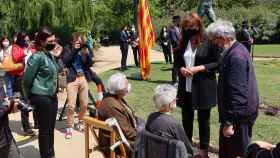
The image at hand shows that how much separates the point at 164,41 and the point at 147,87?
6512 millimetres

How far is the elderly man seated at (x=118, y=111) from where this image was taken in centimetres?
514

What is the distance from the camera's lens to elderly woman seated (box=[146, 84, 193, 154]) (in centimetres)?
456

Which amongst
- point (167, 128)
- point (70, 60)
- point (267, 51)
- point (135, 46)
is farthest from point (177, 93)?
point (267, 51)

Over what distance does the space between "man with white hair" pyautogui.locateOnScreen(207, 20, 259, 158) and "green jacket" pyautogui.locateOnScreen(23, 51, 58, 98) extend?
2117 millimetres

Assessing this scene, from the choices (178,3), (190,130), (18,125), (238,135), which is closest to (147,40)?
(18,125)

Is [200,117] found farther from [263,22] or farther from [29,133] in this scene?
[263,22]

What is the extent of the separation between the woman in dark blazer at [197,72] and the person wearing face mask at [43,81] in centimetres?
158

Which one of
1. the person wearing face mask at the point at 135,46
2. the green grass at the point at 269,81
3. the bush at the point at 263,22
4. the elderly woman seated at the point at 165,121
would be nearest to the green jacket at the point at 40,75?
the elderly woman seated at the point at 165,121

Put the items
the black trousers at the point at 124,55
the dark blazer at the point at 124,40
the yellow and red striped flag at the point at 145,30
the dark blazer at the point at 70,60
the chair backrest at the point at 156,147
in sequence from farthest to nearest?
the dark blazer at the point at 124,40
the black trousers at the point at 124,55
the yellow and red striped flag at the point at 145,30
the dark blazer at the point at 70,60
the chair backrest at the point at 156,147

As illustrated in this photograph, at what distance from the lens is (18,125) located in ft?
29.6

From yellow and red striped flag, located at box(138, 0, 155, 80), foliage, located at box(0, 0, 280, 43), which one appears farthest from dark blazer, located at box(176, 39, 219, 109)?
foliage, located at box(0, 0, 280, 43)

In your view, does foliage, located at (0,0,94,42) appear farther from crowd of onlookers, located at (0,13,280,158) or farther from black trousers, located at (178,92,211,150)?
black trousers, located at (178,92,211,150)

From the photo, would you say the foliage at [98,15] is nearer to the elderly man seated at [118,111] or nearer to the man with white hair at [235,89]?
the elderly man seated at [118,111]

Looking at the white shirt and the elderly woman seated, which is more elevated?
the white shirt
